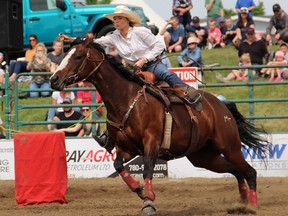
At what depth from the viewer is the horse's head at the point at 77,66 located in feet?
28.9

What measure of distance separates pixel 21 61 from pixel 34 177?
27.5 ft

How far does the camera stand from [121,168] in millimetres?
9227

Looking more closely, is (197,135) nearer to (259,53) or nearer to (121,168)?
(121,168)

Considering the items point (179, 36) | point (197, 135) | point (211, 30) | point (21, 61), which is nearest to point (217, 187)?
point (197, 135)

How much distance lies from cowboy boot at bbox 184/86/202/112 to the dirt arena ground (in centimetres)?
130

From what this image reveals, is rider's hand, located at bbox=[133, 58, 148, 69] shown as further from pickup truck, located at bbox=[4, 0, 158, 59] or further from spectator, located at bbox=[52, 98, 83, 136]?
pickup truck, located at bbox=[4, 0, 158, 59]

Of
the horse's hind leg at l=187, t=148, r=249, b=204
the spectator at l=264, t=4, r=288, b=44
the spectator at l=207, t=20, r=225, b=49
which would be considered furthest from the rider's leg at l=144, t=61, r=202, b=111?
the spectator at l=207, t=20, r=225, b=49

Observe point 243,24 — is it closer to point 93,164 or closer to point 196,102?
point 93,164

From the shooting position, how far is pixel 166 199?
11.4 m

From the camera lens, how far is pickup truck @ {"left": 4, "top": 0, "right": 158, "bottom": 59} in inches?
820

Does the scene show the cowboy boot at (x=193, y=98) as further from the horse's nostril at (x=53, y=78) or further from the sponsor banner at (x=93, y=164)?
the sponsor banner at (x=93, y=164)

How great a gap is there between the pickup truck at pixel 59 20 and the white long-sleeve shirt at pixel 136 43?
439 inches

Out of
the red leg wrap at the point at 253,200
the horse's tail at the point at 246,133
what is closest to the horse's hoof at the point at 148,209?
the red leg wrap at the point at 253,200

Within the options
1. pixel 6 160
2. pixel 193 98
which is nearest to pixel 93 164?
pixel 6 160
